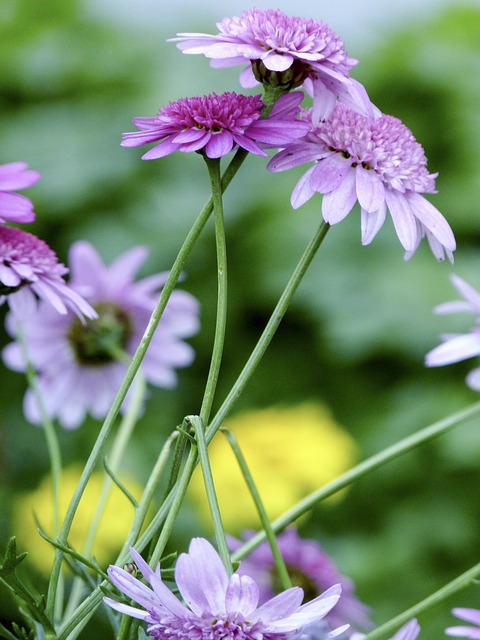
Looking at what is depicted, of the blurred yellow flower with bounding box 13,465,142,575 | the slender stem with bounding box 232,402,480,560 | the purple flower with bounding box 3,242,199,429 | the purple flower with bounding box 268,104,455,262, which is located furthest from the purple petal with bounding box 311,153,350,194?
the blurred yellow flower with bounding box 13,465,142,575

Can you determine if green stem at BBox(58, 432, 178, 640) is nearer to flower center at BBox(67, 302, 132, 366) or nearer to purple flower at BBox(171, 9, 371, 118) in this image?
purple flower at BBox(171, 9, 371, 118)

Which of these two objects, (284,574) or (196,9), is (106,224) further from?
(284,574)

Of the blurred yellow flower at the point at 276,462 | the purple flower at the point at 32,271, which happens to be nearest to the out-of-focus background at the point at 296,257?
the blurred yellow flower at the point at 276,462

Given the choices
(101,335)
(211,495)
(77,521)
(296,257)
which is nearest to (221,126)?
(211,495)

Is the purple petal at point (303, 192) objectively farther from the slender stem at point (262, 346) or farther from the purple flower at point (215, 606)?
the purple flower at point (215, 606)

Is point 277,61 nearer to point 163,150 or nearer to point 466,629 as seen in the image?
point 163,150

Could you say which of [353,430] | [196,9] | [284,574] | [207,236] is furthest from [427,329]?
[284,574]
